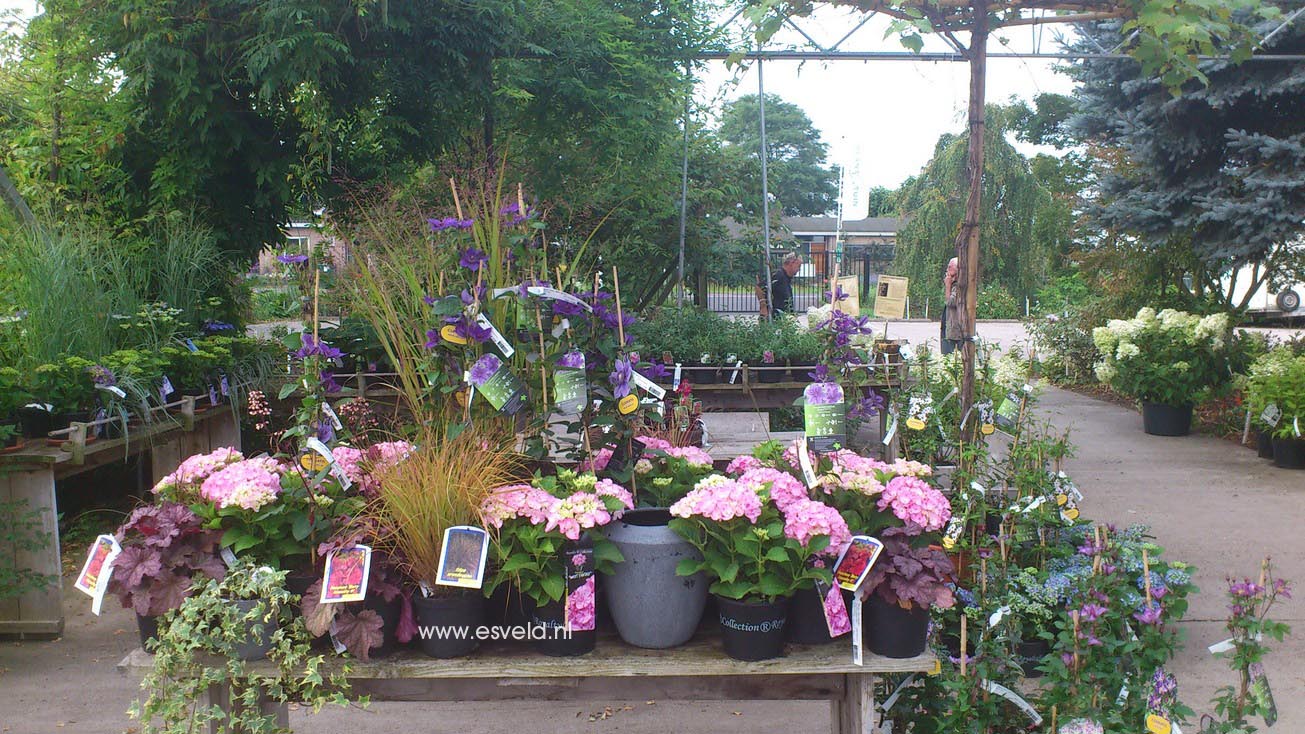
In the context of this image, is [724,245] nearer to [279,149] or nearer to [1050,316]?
[279,149]

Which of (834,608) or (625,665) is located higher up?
(834,608)

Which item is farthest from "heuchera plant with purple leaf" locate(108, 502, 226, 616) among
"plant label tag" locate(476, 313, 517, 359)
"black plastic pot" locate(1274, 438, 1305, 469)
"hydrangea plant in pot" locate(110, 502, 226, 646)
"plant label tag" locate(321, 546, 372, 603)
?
"black plastic pot" locate(1274, 438, 1305, 469)

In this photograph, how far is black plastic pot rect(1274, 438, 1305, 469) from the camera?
6.17 metres

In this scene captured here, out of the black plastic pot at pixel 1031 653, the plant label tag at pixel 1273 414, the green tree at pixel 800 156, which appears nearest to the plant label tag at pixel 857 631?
the black plastic pot at pixel 1031 653

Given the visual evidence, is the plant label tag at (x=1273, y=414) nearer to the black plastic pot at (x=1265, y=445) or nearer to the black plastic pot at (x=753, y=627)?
the black plastic pot at (x=1265, y=445)

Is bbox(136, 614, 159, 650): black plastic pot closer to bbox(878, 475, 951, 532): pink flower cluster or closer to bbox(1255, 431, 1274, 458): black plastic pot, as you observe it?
bbox(878, 475, 951, 532): pink flower cluster

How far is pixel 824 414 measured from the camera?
111 inches

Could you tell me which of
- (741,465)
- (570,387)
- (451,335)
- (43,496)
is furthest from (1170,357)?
(43,496)

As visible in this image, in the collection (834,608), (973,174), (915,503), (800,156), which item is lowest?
(834,608)

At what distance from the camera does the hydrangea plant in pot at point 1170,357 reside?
726 centimetres

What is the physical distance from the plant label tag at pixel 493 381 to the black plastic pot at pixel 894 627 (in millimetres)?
964

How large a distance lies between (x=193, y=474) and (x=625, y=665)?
3.69 feet

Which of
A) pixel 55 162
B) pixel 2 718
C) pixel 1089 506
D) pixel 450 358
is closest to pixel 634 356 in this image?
pixel 450 358

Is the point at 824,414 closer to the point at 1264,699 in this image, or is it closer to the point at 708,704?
the point at 708,704
